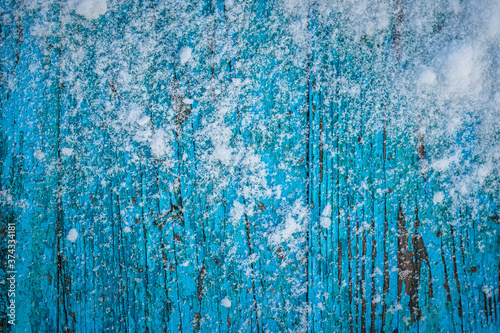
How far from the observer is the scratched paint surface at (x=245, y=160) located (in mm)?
1008

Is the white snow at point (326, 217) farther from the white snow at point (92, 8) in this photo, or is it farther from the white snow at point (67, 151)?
the white snow at point (92, 8)

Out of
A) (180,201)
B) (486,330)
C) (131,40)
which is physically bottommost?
(486,330)

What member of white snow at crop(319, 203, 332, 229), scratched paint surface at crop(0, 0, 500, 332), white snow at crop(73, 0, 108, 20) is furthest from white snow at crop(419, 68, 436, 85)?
white snow at crop(73, 0, 108, 20)

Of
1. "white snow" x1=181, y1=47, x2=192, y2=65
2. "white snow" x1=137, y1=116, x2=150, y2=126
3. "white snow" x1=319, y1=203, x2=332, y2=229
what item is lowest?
"white snow" x1=319, y1=203, x2=332, y2=229

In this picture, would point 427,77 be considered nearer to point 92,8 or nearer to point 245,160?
point 245,160

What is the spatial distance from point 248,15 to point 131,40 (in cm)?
45

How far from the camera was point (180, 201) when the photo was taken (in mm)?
1009

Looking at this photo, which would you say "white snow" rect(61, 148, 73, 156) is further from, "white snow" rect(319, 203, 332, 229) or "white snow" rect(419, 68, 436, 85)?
"white snow" rect(419, 68, 436, 85)

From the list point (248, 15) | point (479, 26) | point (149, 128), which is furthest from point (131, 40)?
point (479, 26)

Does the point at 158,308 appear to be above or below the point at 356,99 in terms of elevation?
below

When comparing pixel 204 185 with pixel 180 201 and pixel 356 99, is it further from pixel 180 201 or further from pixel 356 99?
pixel 356 99

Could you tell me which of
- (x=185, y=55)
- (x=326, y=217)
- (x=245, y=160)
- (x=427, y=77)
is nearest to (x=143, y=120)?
(x=185, y=55)

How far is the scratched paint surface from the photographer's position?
101 cm

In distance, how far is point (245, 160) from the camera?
3.32 ft
